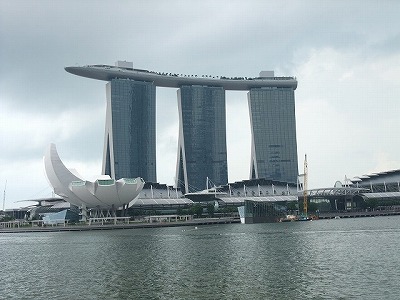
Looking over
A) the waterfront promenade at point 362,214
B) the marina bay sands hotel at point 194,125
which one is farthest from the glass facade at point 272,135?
the waterfront promenade at point 362,214

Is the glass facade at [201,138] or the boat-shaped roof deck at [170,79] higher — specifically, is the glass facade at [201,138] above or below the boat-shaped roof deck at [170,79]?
below

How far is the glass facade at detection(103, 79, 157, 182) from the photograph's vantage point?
17162 cm

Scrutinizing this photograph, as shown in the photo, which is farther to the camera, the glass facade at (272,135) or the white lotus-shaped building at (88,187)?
the glass facade at (272,135)

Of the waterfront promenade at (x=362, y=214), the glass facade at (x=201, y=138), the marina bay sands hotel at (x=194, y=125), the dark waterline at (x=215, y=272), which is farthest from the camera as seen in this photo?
the glass facade at (x=201, y=138)

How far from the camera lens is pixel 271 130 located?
192m

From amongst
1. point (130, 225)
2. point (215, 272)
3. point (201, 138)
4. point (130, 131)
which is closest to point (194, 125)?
point (201, 138)

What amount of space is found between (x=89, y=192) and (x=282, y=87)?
102620 mm

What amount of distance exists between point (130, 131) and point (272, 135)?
51.5 meters

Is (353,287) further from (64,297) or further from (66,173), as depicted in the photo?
(66,173)

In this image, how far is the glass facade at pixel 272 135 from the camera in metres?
191

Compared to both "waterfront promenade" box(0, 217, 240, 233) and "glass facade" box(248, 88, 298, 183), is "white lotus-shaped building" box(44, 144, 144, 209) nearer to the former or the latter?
"waterfront promenade" box(0, 217, 240, 233)

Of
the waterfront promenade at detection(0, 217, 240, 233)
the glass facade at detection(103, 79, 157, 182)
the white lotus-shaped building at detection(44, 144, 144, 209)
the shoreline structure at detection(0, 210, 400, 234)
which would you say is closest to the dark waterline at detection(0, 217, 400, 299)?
the waterfront promenade at detection(0, 217, 240, 233)

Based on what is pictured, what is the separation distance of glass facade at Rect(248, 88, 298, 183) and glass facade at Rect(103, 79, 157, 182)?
36.6 meters

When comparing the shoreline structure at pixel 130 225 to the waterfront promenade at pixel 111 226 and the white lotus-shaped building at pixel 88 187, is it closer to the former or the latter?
the waterfront promenade at pixel 111 226
